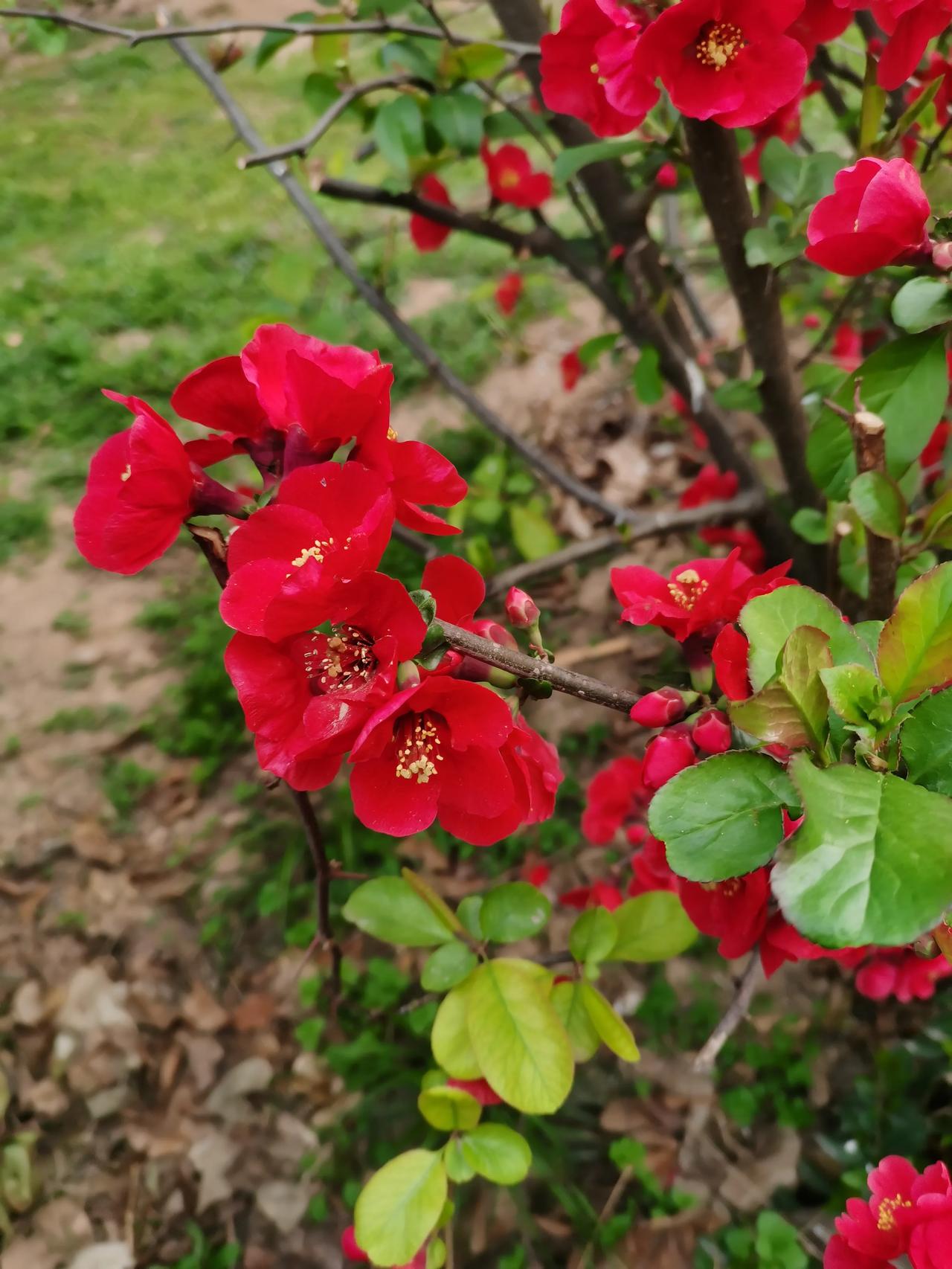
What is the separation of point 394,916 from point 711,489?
1.21 m

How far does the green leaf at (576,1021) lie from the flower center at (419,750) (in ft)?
1.19

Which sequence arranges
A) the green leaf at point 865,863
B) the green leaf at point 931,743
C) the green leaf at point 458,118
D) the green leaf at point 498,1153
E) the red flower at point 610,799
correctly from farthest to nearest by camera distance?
the red flower at point 610,799
the green leaf at point 458,118
the green leaf at point 498,1153
the green leaf at point 931,743
the green leaf at point 865,863

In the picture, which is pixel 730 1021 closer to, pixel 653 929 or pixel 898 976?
pixel 653 929

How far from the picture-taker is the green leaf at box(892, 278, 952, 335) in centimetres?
63

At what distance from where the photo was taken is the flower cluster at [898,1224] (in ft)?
1.92

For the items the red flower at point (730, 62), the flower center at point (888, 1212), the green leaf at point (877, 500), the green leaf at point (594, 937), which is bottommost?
the flower center at point (888, 1212)

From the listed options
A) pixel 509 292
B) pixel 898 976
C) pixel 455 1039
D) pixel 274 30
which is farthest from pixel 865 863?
pixel 509 292

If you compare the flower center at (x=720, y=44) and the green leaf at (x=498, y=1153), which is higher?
the flower center at (x=720, y=44)

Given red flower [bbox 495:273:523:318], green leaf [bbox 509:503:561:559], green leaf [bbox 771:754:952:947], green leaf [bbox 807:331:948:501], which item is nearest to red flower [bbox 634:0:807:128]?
green leaf [bbox 807:331:948:501]

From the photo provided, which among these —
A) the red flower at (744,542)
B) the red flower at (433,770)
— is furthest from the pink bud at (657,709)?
the red flower at (744,542)

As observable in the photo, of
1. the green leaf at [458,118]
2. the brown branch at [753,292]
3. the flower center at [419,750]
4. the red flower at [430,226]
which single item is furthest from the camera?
the red flower at [430,226]

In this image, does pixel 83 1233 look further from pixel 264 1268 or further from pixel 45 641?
pixel 45 641

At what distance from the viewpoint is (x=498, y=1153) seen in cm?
82

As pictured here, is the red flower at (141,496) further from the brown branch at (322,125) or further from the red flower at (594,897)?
the red flower at (594,897)
